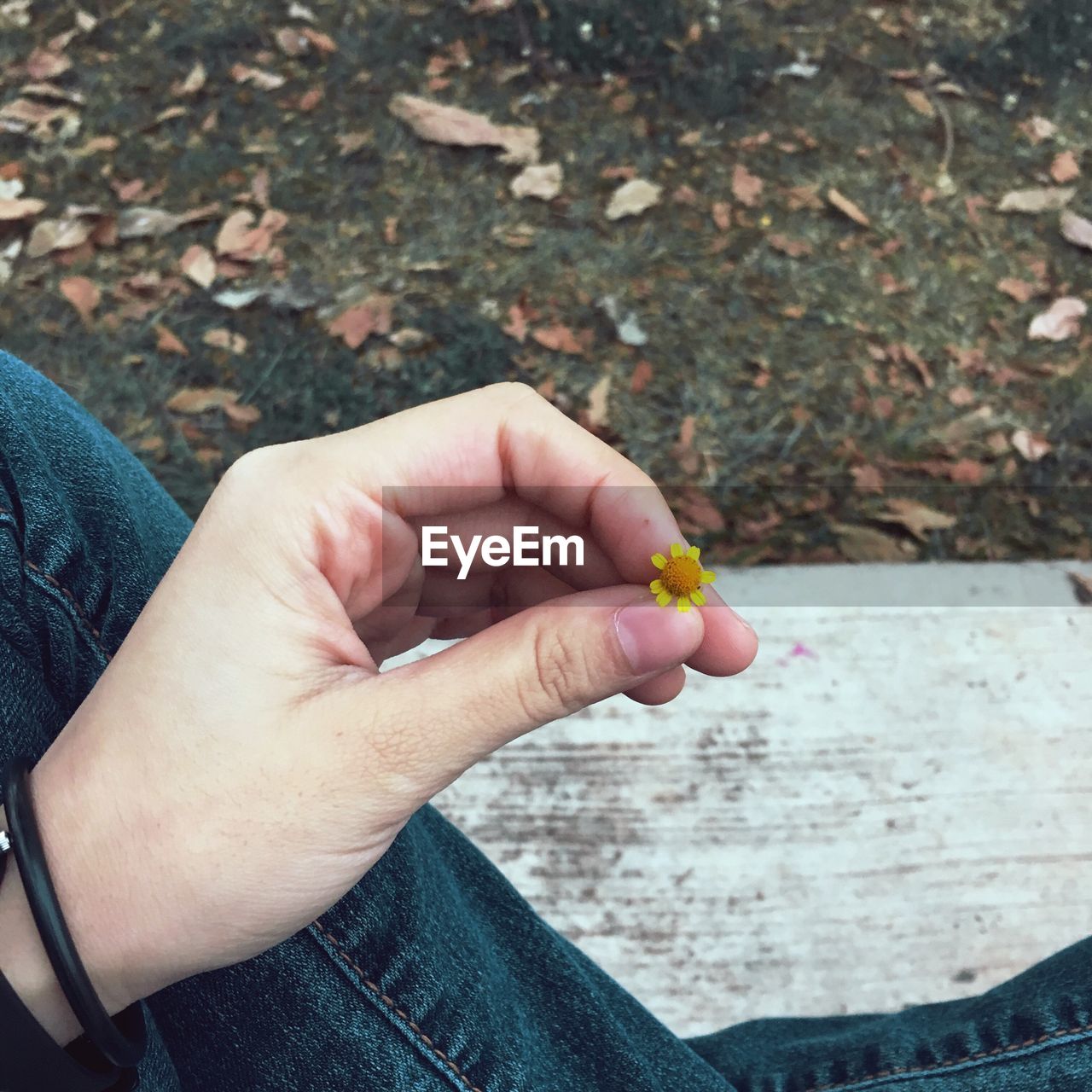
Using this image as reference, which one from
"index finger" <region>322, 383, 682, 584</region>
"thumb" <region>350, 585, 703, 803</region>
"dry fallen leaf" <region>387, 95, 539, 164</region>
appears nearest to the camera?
"thumb" <region>350, 585, 703, 803</region>

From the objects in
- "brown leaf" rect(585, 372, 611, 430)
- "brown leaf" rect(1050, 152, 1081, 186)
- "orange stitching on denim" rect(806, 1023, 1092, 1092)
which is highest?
"brown leaf" rect(1050, 152, 1081, 186)

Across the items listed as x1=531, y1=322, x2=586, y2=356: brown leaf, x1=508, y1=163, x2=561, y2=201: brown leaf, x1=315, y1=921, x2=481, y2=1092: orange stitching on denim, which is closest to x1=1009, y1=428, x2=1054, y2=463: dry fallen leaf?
x1=531, y1=322, x2=586, y2=356: brown leaf

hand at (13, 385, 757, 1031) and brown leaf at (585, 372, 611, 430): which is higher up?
hand at (13, 385, 757, 1031)

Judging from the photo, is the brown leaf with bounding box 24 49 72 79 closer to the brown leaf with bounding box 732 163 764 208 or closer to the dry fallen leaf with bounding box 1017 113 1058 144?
the brown leaf with bounding box 732 163 764 208

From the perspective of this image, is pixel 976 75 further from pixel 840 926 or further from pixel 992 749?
pixel 840 926

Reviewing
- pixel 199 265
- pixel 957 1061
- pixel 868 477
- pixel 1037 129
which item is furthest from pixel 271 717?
pixel 1037 129

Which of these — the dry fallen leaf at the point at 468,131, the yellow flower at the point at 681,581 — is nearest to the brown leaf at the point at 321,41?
the dry fallen leaf at the point at 468,131
